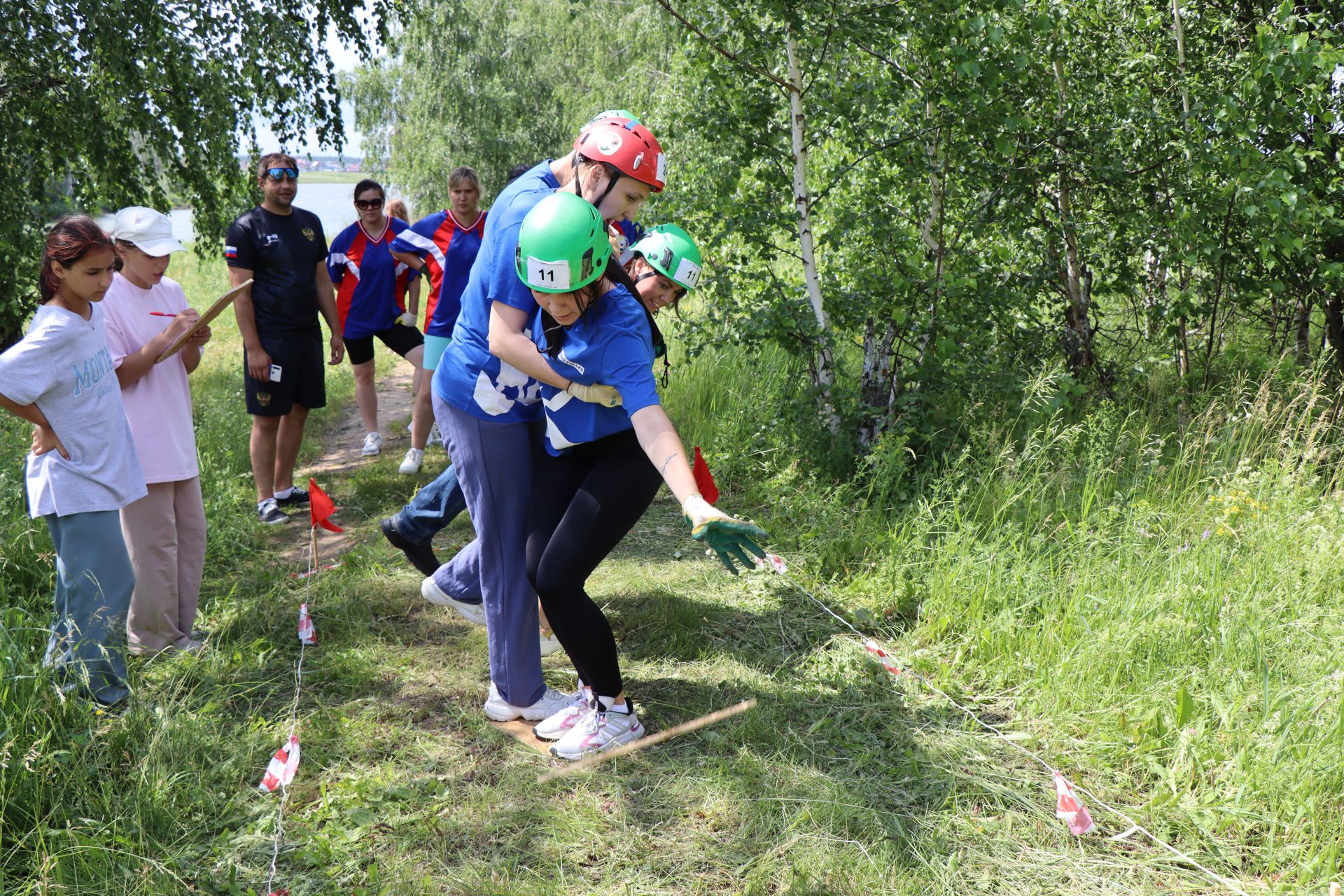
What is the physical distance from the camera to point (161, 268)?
3850 millimetres

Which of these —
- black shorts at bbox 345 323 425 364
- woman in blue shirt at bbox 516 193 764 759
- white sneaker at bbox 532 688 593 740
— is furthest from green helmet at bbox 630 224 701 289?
black shorts at bbox 345 323 425 364

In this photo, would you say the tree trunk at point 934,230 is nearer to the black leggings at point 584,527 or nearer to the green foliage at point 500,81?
the black leggings at point 584,527

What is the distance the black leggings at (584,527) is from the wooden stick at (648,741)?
192 mm

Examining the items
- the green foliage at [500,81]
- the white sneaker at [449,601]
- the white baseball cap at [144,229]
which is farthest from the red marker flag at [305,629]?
the green foliage at [500,81]

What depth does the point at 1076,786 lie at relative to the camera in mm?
3123

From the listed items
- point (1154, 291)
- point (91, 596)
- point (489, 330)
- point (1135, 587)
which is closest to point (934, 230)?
point (1154, 291)

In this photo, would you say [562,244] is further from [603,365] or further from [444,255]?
[444,255]

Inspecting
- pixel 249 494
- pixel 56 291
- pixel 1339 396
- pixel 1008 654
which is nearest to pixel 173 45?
pixel 249 494

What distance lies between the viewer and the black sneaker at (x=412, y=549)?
4148 millimetres

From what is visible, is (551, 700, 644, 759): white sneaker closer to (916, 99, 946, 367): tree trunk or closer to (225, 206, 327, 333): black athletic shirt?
(916, 99, 946, 367): tree trunk

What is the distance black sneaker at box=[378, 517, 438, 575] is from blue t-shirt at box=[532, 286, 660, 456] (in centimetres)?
125

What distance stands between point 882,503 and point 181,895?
365 centimetres

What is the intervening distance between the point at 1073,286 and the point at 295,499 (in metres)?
5.01

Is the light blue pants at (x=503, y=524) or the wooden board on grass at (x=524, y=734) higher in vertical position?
the light blue pants at (x=503, y=524)
